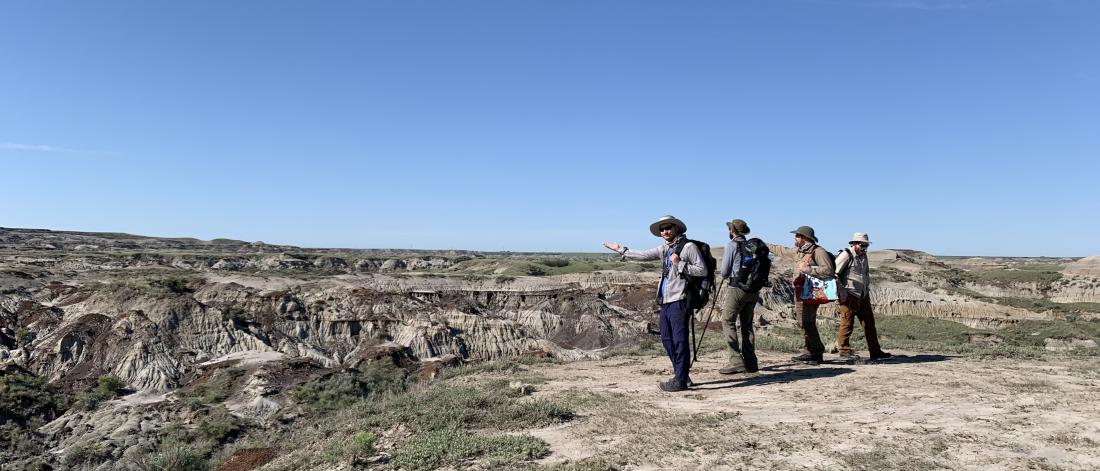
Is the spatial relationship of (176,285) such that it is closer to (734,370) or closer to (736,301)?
(734,370)

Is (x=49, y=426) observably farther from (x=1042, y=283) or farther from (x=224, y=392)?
(x=1042, y=283)

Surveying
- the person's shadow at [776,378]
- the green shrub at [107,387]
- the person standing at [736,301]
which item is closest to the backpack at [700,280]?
the person standing at [736,301]

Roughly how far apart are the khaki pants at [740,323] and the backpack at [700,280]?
62 cm

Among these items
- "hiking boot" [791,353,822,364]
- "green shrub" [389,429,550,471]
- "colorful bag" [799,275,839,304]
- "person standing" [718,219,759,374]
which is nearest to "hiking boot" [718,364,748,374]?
A: "person standing" [718,219,759,374]

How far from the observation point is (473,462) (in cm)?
544

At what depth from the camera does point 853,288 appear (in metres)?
9.26

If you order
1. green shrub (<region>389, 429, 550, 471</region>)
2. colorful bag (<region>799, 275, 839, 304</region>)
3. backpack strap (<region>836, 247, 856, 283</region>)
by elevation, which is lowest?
green shrub (<region>389, 429, 550, 471</region>)

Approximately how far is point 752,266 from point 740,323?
103 centimetres

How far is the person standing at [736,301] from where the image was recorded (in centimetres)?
798

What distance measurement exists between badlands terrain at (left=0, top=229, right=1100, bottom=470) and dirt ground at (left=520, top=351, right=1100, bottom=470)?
32mm

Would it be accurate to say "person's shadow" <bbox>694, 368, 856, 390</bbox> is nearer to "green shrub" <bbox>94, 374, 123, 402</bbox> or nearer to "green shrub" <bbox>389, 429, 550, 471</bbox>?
"green shrub" <bbox>389, 429, 550, 471</bbox>

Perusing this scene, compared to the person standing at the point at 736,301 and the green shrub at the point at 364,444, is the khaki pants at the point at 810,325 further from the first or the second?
the green shrub at the point at 364,444

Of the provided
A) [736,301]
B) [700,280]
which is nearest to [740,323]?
[736,301]

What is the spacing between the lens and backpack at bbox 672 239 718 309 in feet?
24.0
